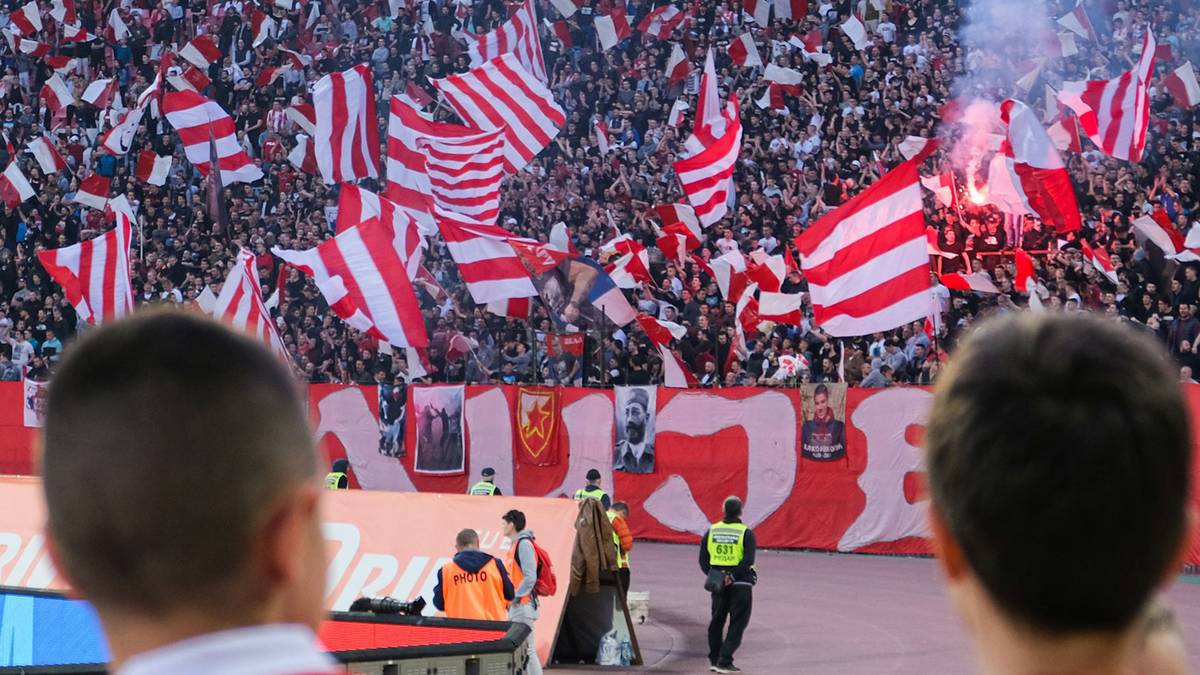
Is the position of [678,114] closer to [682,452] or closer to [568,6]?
[568,6]

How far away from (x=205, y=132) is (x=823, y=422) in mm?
14437

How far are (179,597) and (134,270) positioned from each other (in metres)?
34.1

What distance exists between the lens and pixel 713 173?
2559 centimetres

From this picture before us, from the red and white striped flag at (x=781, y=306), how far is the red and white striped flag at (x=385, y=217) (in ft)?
16.5

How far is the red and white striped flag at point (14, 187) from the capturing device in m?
35.7

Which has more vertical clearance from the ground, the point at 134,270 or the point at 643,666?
the point at 134,270

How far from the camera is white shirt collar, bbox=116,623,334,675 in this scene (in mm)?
1583

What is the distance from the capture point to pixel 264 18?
40.4 meters

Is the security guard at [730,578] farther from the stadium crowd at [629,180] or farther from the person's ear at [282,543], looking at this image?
the person's ear at [282,543]

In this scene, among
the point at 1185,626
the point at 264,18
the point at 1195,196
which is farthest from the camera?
the point at 264,18

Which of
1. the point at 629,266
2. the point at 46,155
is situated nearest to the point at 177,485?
the point at 629,266

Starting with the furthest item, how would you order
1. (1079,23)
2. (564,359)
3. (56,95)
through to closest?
(56,95)
(1079,23)
(564,359)

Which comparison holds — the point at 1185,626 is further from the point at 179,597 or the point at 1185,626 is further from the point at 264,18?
the point at 264,18

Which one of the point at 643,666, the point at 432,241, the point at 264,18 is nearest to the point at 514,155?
the point at 432,241
